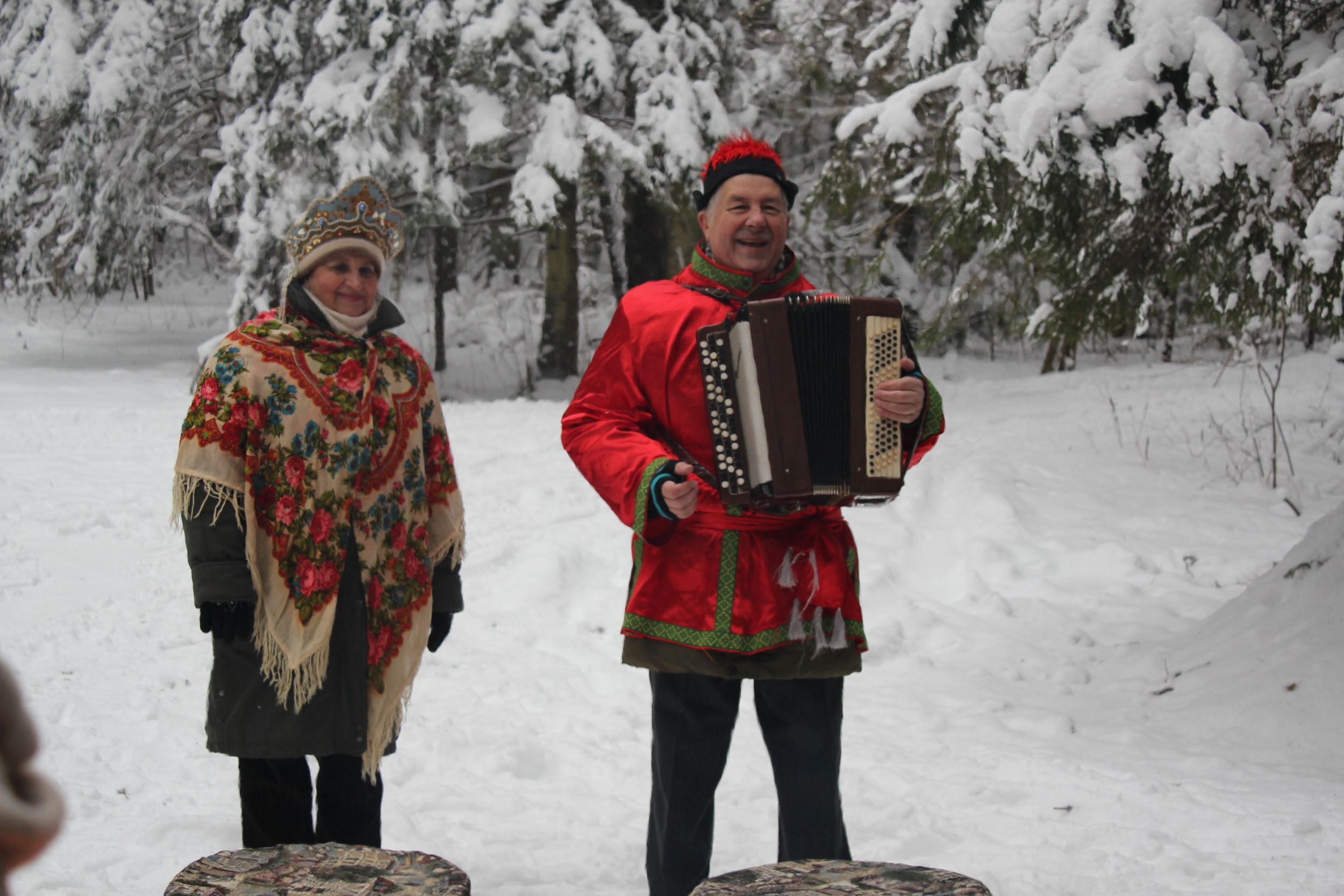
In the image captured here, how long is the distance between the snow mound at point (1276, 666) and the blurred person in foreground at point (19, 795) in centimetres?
496

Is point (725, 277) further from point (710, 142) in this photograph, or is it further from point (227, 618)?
point (710, 142)

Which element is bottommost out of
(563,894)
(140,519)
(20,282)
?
(563,894)

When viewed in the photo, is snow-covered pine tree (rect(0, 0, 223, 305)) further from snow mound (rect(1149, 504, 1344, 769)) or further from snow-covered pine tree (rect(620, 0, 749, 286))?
snow mound (rect(1149, 504, 1344, 769))

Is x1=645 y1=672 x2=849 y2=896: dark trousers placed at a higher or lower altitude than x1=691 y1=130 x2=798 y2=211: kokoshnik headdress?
lower

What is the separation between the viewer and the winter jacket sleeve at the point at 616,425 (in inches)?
117

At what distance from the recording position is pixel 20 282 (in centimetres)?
1402

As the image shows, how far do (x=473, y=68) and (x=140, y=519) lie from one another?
6.34m

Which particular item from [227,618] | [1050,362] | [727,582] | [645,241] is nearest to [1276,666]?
[727,582]

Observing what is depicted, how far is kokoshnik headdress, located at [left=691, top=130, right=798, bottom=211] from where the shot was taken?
3.07 metres

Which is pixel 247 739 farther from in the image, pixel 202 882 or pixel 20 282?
pixel 20 282

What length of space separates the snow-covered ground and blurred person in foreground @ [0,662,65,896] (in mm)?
2334

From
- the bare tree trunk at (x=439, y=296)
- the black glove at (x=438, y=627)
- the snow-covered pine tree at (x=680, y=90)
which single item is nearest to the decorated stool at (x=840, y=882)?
A: the black glove at (x=438, y=627)

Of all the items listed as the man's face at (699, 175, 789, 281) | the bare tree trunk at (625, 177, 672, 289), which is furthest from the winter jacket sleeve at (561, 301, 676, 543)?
the bare tree trunk at (625, 177, 672, 289)

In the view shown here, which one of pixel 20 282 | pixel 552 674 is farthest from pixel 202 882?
pixel 20 282
